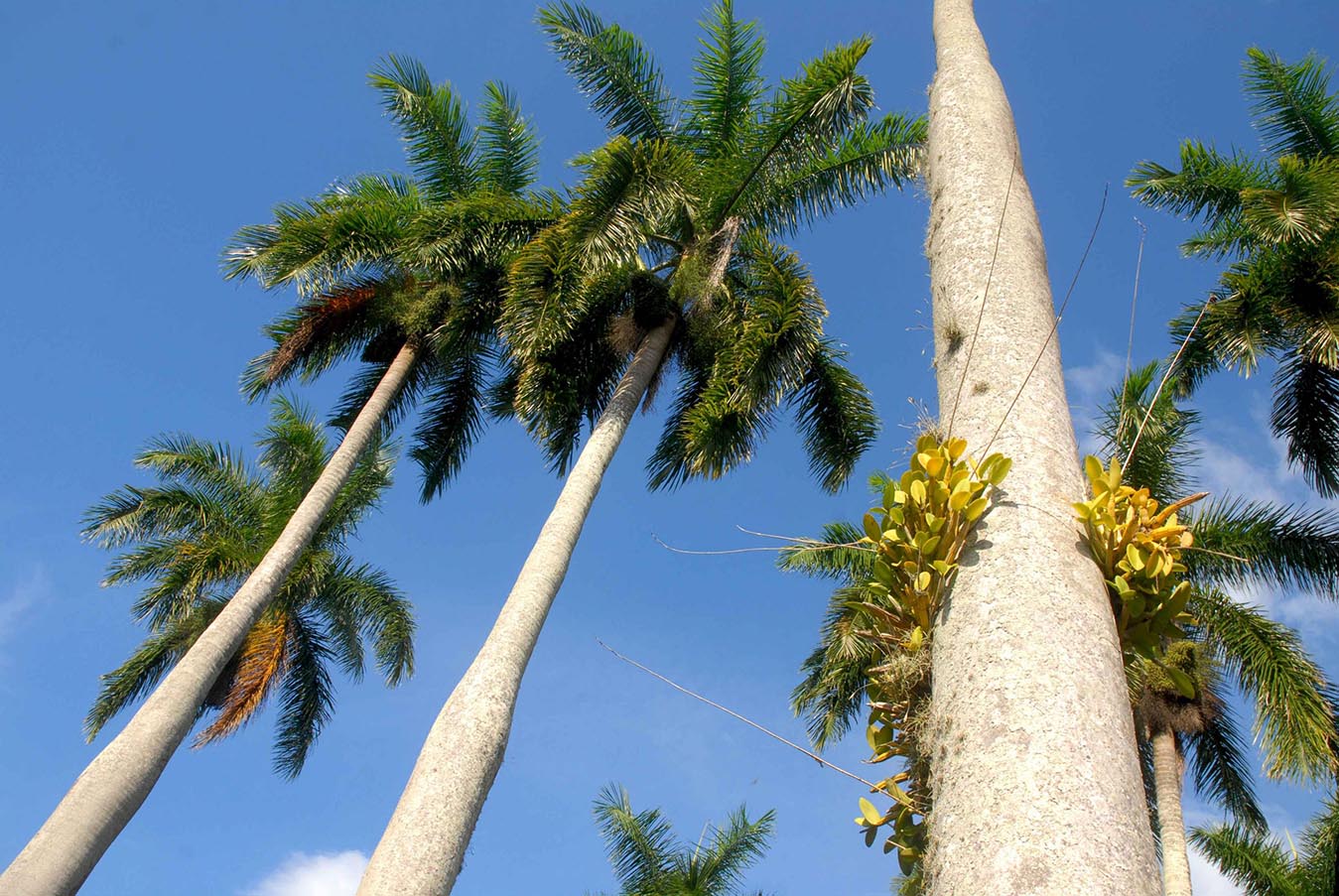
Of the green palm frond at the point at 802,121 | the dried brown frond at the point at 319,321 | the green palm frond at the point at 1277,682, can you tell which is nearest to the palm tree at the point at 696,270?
the green palm frond at the point at 802,121

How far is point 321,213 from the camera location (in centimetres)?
1291

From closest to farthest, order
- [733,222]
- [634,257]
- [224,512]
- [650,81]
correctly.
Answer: [634,257]
[733,222]
[650,81]
[224,512]

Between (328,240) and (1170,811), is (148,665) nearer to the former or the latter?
(328,240)

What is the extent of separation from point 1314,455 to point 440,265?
11960 mm

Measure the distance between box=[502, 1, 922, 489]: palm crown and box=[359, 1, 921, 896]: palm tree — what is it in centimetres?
2

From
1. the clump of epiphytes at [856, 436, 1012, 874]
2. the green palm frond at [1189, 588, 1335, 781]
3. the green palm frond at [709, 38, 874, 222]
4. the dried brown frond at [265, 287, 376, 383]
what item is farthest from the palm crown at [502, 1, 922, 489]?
the clump of epiphytes at [856, 436, 1012, 874]

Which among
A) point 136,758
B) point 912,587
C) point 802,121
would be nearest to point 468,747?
point 136,758

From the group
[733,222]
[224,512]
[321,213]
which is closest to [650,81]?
[733,222]

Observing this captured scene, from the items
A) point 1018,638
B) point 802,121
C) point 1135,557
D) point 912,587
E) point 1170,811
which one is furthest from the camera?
point 1170,811

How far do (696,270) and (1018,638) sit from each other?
9.77 meters

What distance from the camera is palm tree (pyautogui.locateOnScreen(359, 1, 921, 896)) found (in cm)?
1096

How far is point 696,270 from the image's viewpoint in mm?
11547

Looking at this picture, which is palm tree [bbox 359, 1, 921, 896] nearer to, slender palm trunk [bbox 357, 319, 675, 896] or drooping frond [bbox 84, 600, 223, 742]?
slender palm trunk [bbox 357, 319, 675, 896]

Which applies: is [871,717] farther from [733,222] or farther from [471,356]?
[471,356]
